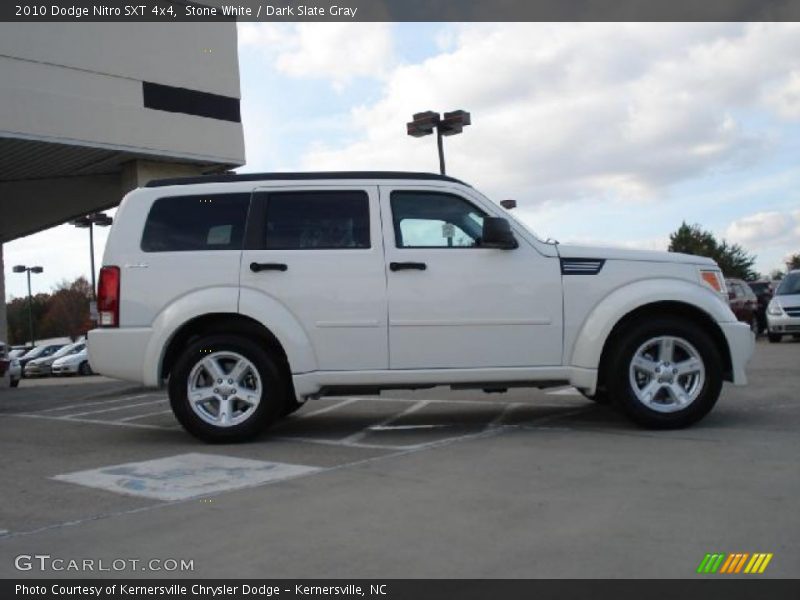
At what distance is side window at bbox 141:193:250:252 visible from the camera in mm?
6684

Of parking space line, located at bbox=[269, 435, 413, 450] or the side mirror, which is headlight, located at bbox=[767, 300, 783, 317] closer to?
the side mirror

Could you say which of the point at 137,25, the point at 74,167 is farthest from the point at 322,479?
the point at 74,167

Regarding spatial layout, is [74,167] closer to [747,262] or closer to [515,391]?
[515,391]

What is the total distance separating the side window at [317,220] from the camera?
665 centimetres

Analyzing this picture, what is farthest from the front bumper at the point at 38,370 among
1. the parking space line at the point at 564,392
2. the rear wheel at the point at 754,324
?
the parking space line at the point at 564,392

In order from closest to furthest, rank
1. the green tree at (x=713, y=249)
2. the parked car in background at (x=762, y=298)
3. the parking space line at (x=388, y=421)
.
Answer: the parking space line at (x=388, y=421) → the parked car in background at (x=762, y=298) → the green tree at (x=713, y=249)

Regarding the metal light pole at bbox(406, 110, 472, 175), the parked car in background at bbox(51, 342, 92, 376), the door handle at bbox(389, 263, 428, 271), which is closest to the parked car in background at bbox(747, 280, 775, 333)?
the metal light pole at bbox(406, 110, 472, 175)

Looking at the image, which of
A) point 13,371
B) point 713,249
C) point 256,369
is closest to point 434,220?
point 256,369

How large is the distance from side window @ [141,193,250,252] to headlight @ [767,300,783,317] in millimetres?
15572

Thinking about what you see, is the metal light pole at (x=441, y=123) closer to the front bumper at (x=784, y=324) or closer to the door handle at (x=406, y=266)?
the front bumper at (x=784, y=324)

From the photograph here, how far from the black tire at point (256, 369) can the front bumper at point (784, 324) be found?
50.0 feet

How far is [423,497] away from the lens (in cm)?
463

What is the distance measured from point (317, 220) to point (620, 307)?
256 cm
